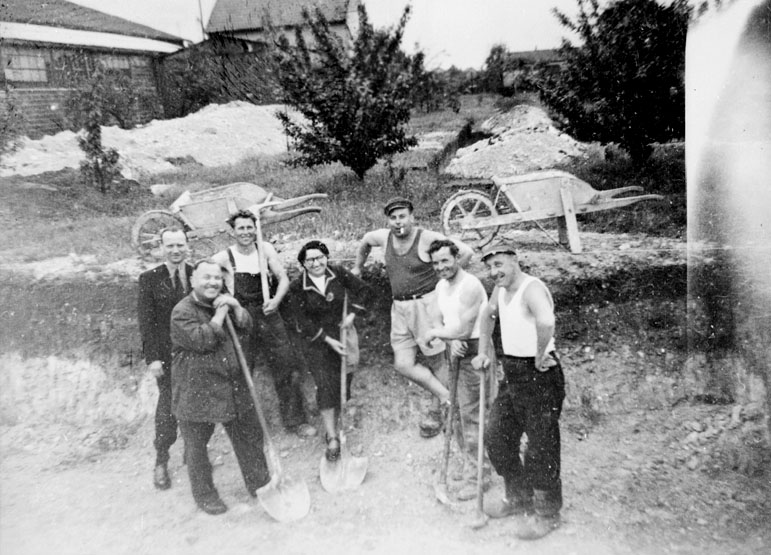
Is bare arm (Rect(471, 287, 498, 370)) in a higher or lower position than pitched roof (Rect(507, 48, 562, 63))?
lower

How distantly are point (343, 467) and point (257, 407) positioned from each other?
806 mm

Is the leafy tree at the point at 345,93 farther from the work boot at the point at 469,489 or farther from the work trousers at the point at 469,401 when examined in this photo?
the work boot at the point at 469,489

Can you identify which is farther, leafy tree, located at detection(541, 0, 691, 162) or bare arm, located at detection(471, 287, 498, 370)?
leafy tree, located at detection(541, 0, 691, 162)

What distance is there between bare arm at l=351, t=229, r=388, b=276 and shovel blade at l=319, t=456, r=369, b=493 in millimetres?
1436

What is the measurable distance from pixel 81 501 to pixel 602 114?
5.25 meters

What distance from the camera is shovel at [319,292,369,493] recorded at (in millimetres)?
3699

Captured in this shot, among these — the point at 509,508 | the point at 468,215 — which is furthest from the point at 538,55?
the point at 509,508

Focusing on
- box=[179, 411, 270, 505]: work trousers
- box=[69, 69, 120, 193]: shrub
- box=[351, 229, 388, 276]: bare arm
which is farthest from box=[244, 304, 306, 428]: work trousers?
box=[69, 69, 120, 193]: shrub

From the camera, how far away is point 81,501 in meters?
3.68

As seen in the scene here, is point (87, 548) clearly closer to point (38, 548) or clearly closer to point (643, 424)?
point (38, 548)

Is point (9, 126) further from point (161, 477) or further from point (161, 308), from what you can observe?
point (161, 477)

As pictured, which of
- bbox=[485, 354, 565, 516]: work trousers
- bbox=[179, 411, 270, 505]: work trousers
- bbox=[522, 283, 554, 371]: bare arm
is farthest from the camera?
bbox=[179, 411, 270, 505]: work trousers

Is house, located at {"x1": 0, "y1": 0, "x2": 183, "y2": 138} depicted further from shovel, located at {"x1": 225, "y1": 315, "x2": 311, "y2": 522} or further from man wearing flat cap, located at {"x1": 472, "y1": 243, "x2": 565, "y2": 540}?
man wearing flat cap, located at {"x1": 472, "y1": 243, "x2": 565, "y2": 540}

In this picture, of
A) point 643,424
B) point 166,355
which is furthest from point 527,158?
point 166,355
